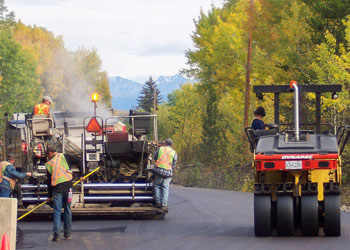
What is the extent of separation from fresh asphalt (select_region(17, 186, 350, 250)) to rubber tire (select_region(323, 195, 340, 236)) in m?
0.20

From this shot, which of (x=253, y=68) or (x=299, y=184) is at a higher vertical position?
(x=253, y=68)

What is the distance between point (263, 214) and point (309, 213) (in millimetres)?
787

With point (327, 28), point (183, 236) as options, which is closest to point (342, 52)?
point (327, 28)

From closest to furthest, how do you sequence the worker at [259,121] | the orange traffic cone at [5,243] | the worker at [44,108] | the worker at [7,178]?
the orange traffic cone at [5,243] < the worker at [259,121] < the worker at [7,178] < the worker at [44,108]

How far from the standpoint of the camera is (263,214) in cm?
1362

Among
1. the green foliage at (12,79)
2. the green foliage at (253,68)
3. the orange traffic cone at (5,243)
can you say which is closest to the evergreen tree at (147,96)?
the green foliage at (12,79)

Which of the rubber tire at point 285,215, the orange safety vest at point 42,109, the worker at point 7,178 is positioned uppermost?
the orange safety vest at point 42,109

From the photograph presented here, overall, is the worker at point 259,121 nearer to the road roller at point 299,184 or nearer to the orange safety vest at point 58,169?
the road roller at point 299,184

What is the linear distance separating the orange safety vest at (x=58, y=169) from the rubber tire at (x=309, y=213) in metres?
4.39

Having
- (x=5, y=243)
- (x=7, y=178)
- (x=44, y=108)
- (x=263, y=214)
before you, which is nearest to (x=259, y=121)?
(x=263, y=214)

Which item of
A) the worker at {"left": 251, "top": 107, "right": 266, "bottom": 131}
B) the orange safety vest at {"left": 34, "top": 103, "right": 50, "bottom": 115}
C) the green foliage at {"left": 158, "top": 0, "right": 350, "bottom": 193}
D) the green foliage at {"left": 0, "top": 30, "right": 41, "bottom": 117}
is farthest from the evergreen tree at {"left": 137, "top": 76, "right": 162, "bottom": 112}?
the worker at {"left": 251, "top": 107, "right": 266, "bottom": 131}

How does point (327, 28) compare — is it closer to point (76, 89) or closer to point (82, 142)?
point (82, 142)

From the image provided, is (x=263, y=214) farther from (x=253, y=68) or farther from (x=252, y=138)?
(x=253, y=68)

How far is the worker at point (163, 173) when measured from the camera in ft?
59.3
